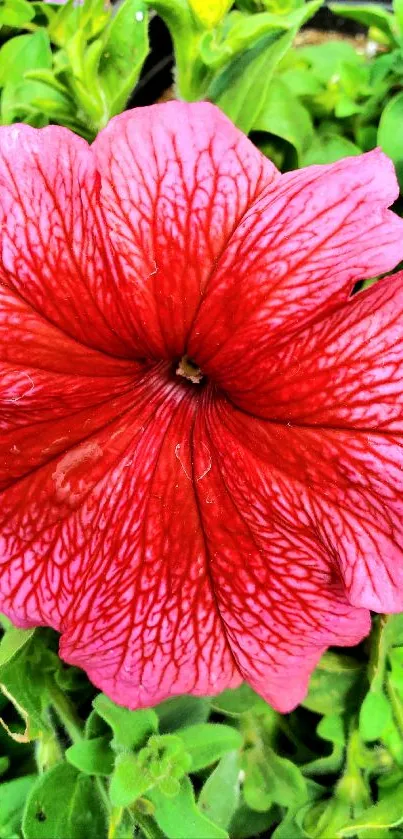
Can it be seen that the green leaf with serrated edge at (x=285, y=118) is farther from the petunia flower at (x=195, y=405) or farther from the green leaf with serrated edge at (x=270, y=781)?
the green leaf with serrated edge at (x=270, y=781)

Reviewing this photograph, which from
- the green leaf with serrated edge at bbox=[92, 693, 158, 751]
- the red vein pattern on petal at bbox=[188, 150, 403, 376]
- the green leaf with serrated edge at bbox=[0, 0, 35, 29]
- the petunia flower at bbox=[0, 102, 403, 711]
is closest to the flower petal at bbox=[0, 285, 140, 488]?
the petunia flower at bbox=[0, 102, 403, 711]

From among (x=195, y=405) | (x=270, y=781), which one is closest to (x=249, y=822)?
(x=270, y=781)

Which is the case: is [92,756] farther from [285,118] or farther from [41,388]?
[285,118]

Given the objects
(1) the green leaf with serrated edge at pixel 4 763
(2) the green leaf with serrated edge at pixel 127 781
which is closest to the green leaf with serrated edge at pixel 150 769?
(2) the green leaf with serrated edge at pixel 127 781

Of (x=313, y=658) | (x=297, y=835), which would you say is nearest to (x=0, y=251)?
(x=313, y=658)

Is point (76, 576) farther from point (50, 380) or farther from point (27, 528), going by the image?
point (50, 380)

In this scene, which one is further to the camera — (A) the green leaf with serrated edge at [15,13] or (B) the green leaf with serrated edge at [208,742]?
(A) the green leaf with serrated edge at [15,13]

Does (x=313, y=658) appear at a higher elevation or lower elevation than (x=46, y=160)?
lower
